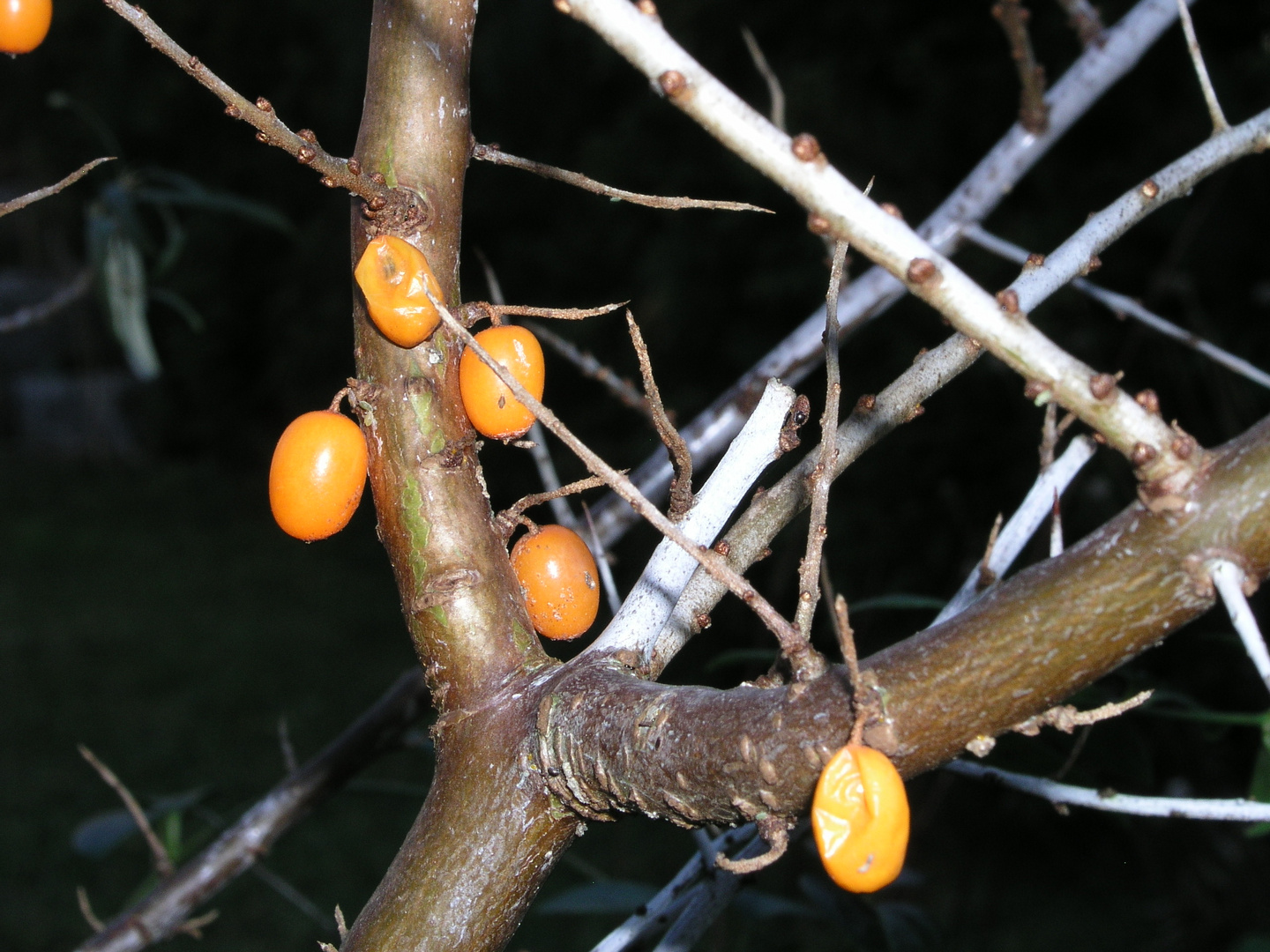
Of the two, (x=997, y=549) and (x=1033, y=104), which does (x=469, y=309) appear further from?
(x=1033, y=104)

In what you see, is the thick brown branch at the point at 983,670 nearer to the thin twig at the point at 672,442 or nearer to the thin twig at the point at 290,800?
the thin twig at the point at 672,442

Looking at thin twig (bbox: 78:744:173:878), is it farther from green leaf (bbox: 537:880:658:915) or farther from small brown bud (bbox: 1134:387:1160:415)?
small brown bud (bbox: 1134:387:1160:415)

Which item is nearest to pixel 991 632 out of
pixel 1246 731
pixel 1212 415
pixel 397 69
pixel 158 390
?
pixel 397 69

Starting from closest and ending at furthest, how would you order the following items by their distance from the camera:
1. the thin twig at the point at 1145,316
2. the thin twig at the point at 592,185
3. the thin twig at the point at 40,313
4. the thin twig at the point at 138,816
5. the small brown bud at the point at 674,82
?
1. the small brown bud at the point at 674,82
2. the thin twig at the point at 592,185
3. the thin twig at the point at 1145,316
4. the thin twig at the point at 138,816
5. the thin twig at the point at 40,313

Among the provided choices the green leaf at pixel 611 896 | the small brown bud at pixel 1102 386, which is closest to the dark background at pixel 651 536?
the green leaf at pixel 611 896

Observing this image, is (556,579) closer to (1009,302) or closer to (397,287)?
(397,287)

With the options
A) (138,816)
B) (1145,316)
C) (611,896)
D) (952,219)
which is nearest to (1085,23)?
(952,219)
